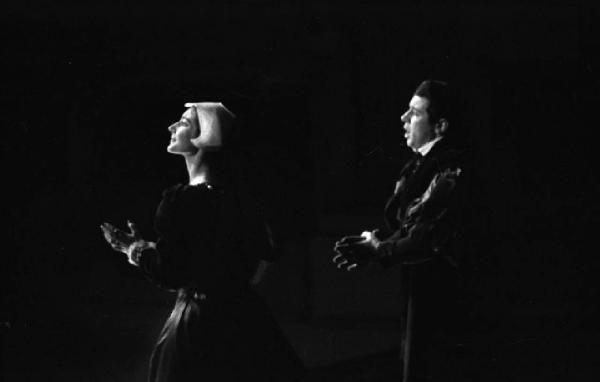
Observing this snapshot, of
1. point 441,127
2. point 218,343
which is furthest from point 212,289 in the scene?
point 441,127

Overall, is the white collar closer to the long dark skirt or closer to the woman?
the woman

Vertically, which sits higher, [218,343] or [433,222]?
[433,222]

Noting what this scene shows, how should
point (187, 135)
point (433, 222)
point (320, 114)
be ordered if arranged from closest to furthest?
point (433, 222)
point (187, 135)
point (320, 114)

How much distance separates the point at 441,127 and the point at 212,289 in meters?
1.35

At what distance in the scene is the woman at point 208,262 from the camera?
523 cm

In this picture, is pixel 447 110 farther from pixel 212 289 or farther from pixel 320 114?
pixel 320 114

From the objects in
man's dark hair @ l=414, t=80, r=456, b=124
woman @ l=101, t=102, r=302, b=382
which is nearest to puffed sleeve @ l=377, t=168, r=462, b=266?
man's dark hair @ l=414, t=80, r=456, b=124

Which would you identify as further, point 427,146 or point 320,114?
point 320,114

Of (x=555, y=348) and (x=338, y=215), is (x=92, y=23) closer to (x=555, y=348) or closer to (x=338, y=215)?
(x=338, y=215)

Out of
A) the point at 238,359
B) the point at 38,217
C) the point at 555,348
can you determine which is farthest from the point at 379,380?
the point at 38,217

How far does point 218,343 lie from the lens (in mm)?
5367

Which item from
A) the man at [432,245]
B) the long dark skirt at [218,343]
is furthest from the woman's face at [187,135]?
the man at [432,245]

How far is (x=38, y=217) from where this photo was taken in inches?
494

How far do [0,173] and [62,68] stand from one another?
4.94 ft
